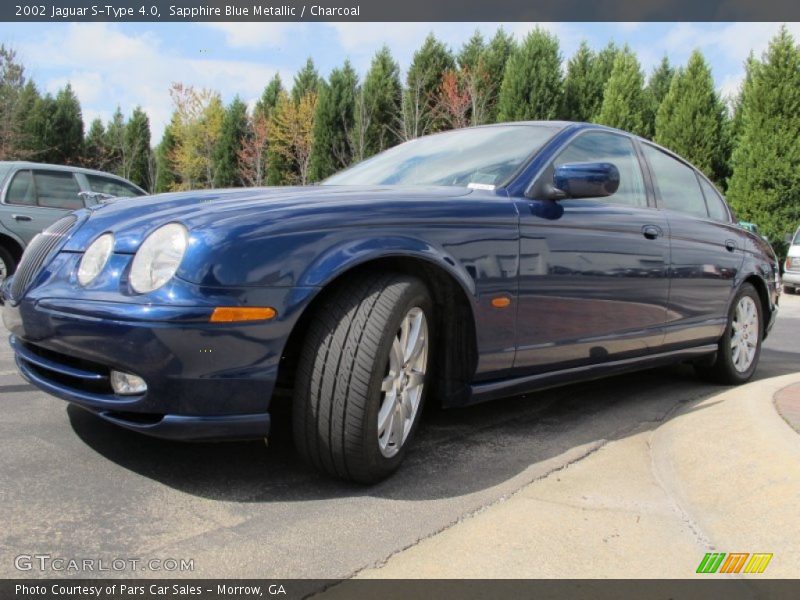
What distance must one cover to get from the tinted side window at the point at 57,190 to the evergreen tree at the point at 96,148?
103 feet

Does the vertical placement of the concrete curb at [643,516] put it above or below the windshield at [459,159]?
below

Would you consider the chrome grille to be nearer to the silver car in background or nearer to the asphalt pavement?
the asphalt pavement

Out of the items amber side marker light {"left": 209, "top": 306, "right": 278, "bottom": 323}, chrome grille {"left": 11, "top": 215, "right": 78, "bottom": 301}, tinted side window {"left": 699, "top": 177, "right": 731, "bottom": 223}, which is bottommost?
amber side marker light {"left": 209, "top": 306, "right": 278, "bottom": 323}

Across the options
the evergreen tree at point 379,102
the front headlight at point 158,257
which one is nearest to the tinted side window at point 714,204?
the front headlight at point 158,257

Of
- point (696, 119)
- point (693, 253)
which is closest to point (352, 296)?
point (693, 253)

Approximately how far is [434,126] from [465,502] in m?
25.5

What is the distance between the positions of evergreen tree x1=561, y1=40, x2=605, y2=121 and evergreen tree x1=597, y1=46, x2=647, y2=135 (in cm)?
158

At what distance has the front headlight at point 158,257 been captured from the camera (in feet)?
7.01

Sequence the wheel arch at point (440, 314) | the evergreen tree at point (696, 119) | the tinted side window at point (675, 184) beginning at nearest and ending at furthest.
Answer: the wheel arch at point (440, 314), the tinted side window at point (675, 184), the evergreen tree at point (696, 119)

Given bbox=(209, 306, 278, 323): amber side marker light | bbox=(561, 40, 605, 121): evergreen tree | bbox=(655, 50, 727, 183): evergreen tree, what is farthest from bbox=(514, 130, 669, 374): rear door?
bbox=(561, 40, 605, 121): evergreen tree

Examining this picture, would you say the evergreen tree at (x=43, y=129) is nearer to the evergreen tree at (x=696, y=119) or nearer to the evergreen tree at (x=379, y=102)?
the evergreen tree at (x=379, y=102)

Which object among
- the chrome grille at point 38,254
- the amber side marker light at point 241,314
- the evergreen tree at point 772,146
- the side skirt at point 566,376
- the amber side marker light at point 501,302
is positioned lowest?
the side skirt at point 566,376

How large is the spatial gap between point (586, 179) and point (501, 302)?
694 millimetres

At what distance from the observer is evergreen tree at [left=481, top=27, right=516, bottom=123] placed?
2552cm
